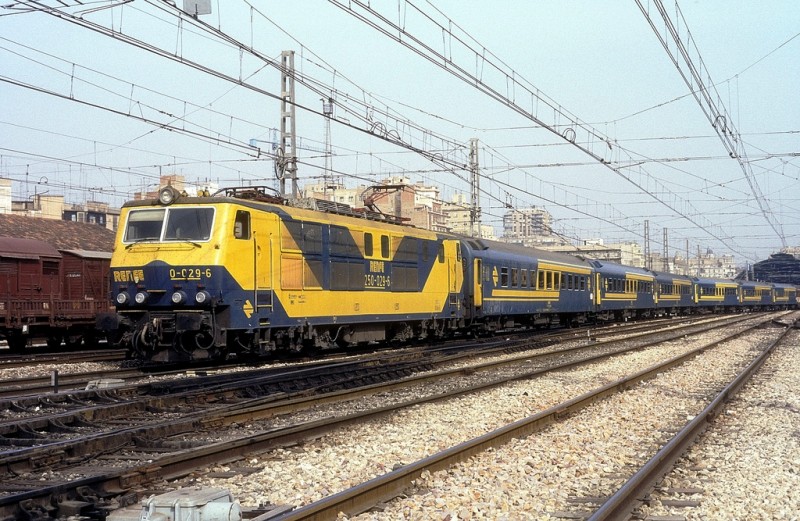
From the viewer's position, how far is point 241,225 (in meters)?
15.9

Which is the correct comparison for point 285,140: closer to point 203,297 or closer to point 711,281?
point 203,297

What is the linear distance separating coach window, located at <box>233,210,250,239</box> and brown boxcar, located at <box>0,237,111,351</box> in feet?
36.9

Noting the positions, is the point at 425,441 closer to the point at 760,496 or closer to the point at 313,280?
the point at 760,496

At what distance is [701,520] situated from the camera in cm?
682

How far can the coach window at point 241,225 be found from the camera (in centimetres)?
1575

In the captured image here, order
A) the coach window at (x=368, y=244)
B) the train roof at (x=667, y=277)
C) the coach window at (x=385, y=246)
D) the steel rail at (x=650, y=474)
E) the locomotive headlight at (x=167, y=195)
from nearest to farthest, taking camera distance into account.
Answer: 1. the steel rail at (x=650, y=474)
2. the locomotive headlight at (x=167, y=195)
3. the coach window at (x=368, y=244)
4. the coach window at (x=385, y=246)
5. the train roof at (x=667, y=277)

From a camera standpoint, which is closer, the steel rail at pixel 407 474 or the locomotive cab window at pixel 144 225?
the steel rail at pixel 407 474

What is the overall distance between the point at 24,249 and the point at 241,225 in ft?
44.4

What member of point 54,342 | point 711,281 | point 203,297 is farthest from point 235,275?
point 711,281

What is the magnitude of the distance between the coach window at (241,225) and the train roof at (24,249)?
13.0 m

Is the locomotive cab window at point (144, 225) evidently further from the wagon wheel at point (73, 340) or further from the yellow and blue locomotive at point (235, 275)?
the wagon wheel at point (73, 340)

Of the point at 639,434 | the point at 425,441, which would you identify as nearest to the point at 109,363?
the point at 425,441

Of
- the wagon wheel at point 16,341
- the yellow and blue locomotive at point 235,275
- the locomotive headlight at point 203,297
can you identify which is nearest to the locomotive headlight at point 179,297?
the yellow and blue locomotive at point 235,275

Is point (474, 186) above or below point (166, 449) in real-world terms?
above
